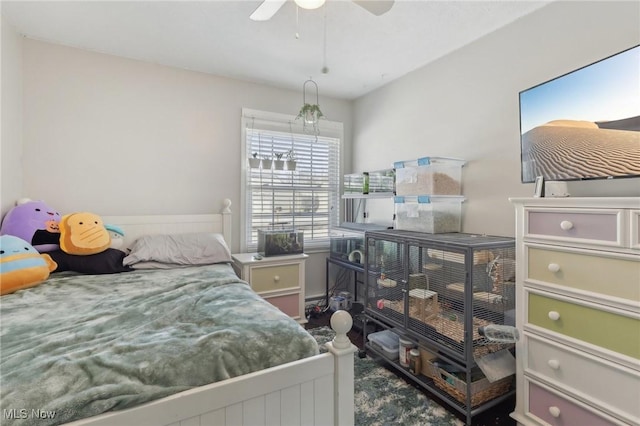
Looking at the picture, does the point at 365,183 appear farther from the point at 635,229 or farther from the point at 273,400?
the point at 273,400

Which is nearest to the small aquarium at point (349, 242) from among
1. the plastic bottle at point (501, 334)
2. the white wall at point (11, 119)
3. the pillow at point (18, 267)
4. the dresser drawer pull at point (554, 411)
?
the plastic bottle at point (501, 334)

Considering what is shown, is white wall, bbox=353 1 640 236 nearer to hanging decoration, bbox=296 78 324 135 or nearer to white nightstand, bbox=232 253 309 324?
hanging decoration, bbox=296 78 324 135

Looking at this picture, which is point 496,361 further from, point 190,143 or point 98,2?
point 98,2

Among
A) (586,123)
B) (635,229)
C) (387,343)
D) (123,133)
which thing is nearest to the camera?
(635,229)

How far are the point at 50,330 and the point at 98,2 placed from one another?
6.51 ft

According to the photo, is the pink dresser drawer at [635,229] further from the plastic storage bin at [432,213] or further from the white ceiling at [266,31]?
the white ceiling at [266,31]

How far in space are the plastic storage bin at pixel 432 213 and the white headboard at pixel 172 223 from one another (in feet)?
5.52

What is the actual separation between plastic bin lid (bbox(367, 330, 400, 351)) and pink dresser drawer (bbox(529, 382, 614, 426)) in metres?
0.89

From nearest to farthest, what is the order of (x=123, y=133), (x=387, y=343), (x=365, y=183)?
(x=387, y=343)
(x=123, y=133)
(x=365, y=183)

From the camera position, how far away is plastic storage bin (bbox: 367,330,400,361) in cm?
225

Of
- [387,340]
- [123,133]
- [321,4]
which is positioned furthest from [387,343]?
[123,133]

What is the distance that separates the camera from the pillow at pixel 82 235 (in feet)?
6.93

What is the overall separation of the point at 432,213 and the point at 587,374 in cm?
121

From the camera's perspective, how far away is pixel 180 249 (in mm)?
2449
